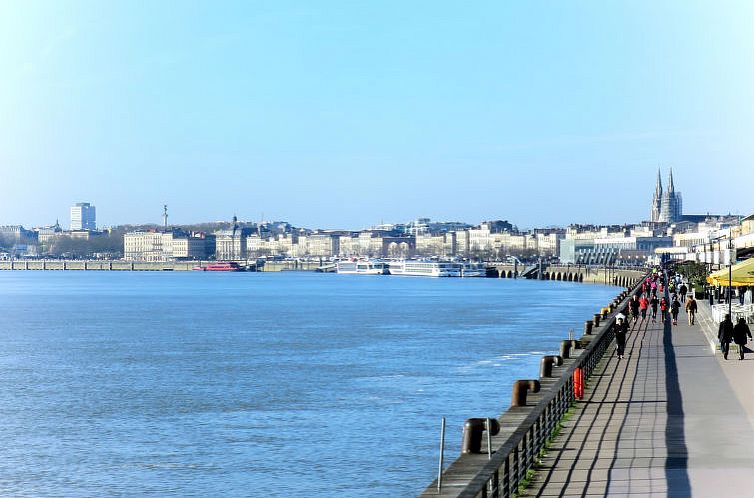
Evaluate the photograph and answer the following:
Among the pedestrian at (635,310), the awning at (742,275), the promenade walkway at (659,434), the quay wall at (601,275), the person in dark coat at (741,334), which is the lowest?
the quay wall at (601,275)

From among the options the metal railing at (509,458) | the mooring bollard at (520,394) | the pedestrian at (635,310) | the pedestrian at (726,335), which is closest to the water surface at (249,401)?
the mooring bollard at (520,394)

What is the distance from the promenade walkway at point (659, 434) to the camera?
14.2 metres

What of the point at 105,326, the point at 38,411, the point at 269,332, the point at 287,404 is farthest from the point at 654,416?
the point at 105,326

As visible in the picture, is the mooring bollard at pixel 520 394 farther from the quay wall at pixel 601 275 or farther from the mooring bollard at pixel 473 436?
the quay wall at pixel 601 275

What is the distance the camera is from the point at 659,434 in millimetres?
17797

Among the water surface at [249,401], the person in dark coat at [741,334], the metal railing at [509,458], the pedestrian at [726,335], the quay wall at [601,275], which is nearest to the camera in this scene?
the metal railing at [509,458]

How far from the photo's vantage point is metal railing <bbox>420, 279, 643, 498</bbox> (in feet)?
40.1

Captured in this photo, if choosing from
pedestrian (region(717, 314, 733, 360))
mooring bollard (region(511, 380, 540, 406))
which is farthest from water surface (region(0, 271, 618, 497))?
pedestrian (region(717, 314, 733, 360))

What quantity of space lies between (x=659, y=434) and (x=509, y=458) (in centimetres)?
494

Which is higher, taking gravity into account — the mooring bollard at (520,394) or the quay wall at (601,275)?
the mooring bollard at (520,394)

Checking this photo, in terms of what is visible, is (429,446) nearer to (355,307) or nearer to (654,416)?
(654,416)

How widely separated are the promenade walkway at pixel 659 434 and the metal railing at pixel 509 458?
0.24 metres

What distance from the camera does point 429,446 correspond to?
23.8 meters

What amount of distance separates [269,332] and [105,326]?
1167 centimetres
